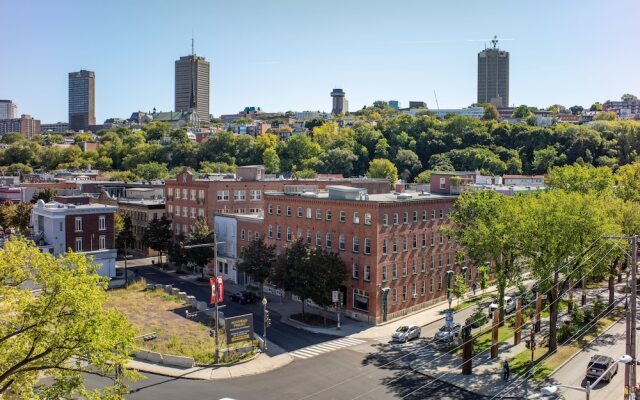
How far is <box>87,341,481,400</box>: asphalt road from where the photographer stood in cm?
3659

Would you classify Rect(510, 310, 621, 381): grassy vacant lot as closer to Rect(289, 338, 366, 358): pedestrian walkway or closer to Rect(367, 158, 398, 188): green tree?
Rect(289, 338, 366, 358): pedestrian walkway

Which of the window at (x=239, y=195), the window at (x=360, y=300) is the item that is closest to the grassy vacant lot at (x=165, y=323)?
the window at (x=360, y=300)

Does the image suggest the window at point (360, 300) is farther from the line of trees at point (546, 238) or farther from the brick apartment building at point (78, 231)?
the brick apartment building at point (78, 231)

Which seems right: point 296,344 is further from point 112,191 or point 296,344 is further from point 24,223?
point 112,191

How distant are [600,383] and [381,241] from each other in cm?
2318

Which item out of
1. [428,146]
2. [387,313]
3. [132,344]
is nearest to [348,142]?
[428,146]

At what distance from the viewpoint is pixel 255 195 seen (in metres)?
85.9

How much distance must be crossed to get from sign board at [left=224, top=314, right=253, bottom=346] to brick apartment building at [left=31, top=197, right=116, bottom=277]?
34.5 m

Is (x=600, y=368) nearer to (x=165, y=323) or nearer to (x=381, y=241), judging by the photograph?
(x=381, y=241)

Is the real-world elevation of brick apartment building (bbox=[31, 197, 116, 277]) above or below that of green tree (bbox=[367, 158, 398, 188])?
below

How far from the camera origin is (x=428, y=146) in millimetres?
171750

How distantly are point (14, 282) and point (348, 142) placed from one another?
15782 cm

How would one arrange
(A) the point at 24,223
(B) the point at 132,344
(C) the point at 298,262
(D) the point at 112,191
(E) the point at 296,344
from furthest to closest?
1. (D) the point at 112,191
2. (A) the point at 24,223
3. (C) the point at 298,262
4. (E) the point at 296,344
5. (B) the point at 132,344

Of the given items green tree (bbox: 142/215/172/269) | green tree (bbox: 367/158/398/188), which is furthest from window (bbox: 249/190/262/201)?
green tree (bbox: 367/158/398/188)
